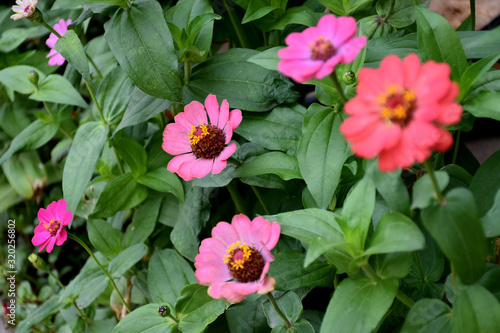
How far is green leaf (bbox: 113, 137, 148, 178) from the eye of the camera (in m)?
1.07

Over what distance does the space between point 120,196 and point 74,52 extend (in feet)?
1.08

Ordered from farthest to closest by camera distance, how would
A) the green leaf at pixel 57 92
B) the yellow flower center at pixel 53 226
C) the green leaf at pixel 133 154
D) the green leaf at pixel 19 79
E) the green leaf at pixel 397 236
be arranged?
the green leaf at pixel 19 79 → the green leaf at pixel 57 92 → the green leaf at pixel 133 154 → the yellow flower center at pixel 53 226 → the green leaf at pixel 397 236

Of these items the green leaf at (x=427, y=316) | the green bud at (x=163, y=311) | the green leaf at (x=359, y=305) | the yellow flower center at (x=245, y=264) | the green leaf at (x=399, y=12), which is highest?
the green leaf at (x=399, y=12)

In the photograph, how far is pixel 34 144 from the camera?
4.13ft

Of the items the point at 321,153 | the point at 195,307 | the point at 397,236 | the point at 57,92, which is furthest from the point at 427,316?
the point at 57,92

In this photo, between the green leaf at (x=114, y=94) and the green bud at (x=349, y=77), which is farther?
the green leaf at (x=114, y=94)

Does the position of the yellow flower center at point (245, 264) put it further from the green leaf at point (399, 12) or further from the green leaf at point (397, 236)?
the green leaf at point (399, 12)

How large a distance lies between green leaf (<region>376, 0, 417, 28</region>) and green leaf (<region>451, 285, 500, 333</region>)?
55cm

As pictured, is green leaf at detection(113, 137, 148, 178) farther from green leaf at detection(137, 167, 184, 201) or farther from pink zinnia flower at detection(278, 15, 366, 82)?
pink zinnia flower at detection(278, 15, 366, 82)

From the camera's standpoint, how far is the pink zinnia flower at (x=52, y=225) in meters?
0.85

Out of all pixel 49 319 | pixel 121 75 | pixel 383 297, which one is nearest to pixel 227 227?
pixel 383 297

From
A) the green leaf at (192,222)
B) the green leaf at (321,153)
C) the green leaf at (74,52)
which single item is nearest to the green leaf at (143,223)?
the green leaf at (192,222)

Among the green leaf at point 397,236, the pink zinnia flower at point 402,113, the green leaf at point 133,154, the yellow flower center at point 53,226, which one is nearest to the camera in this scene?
the pink zinnia flower at point 402,113

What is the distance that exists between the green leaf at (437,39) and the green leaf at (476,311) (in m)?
0.31
